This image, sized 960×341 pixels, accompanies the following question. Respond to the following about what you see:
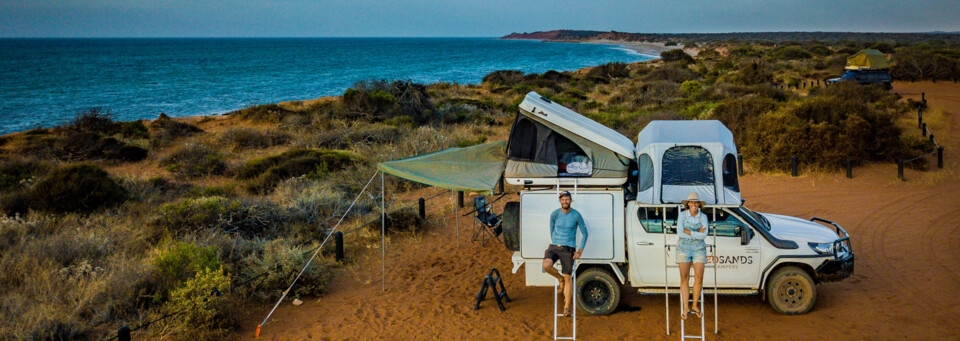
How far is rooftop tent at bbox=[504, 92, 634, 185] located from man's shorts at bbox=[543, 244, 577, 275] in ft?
2.97

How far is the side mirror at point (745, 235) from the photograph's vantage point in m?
7.76

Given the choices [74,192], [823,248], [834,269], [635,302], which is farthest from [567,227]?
[74,192]

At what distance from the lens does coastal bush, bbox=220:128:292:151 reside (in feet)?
74.9

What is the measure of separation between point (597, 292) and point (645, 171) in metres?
1.82

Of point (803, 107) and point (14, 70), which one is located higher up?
point (14, 70)

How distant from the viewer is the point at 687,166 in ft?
25.2

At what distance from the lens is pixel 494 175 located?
8656 millimetres

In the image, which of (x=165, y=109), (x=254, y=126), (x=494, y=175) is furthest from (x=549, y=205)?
(x=165, y=109)

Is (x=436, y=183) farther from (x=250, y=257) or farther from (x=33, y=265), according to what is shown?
(x=33, y=265)

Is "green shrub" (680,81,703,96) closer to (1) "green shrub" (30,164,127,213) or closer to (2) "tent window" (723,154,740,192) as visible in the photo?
(2) "tent window" (723,154,740,192)

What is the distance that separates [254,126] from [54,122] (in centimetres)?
1668

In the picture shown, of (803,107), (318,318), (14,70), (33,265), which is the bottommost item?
(318,318)

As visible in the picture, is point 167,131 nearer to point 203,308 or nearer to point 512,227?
point 203,308

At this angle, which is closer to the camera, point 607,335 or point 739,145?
point 607,335
